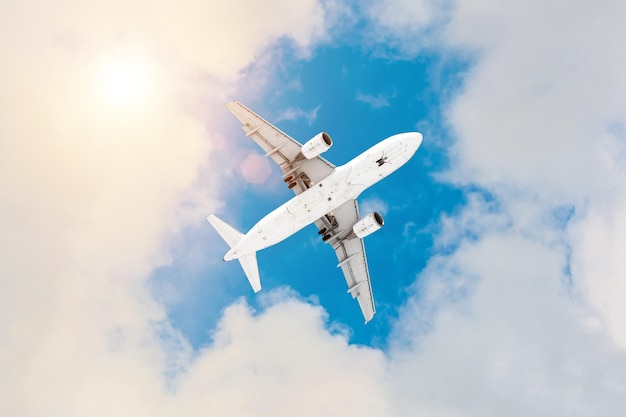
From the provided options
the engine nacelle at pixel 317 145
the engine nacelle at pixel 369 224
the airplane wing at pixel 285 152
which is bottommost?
the engine nacelle at pixel 369 224

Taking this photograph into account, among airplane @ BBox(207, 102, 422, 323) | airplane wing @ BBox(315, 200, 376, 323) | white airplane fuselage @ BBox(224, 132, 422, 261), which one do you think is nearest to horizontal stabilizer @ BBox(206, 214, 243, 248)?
airplane @ BBox(207, 102, 422, 323)

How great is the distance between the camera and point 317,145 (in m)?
57.2

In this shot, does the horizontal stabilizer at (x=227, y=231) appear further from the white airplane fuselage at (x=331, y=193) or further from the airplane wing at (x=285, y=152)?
the airplane wing at (x=285, y=152)

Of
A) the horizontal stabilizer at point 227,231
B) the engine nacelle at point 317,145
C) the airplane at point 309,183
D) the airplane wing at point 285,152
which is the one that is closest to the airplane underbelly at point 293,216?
the airplane at point 309,183

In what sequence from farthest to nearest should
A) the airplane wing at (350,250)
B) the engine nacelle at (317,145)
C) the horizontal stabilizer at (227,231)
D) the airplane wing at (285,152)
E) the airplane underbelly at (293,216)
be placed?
1. the airplane wing at (350,250)
2. the horizontal stabilizer at (227,231)
3. the airplane underbelly at (293,216)
4. the airplane wing at (285,152)
5. the engine nacelle at (317,145)

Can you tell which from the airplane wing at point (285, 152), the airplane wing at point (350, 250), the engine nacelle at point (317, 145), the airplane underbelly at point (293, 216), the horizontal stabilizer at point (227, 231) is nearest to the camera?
the engine nacelle at point (317, 145)

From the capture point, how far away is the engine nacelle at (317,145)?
57219 mm

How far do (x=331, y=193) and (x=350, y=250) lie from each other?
12163 mm

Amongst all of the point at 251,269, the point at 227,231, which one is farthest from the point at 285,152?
the point at 251,269

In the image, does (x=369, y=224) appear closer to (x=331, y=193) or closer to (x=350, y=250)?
(x=331, y=193)

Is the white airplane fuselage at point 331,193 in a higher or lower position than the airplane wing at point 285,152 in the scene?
lower

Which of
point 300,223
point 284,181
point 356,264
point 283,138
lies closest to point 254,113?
point 283,138

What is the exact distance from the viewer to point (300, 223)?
6141 centimetres

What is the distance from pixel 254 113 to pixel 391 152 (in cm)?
1566
